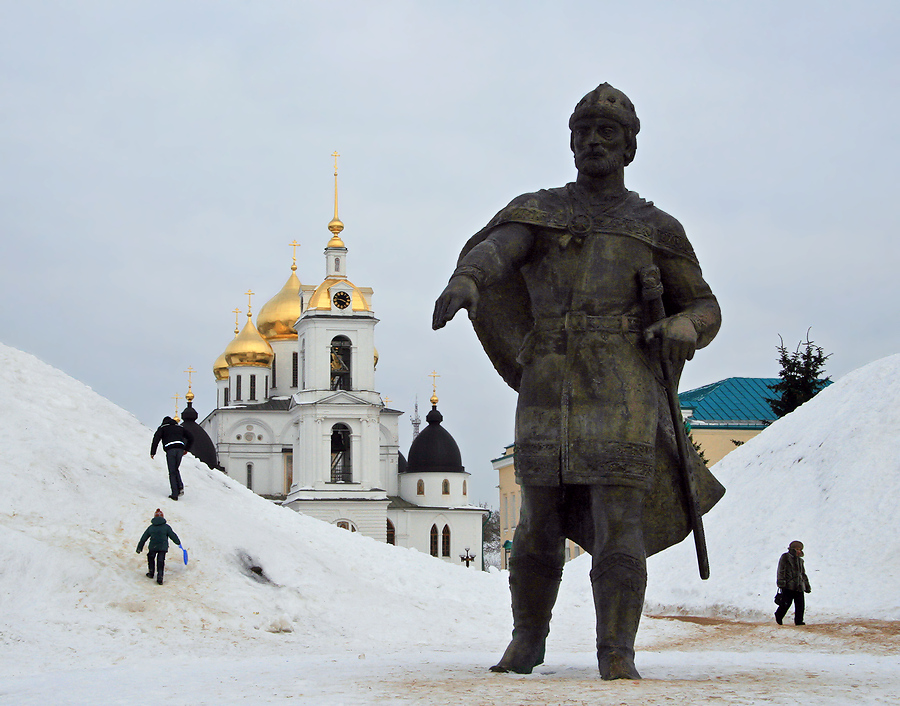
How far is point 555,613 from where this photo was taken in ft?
51.7

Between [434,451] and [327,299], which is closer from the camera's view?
[327,299]

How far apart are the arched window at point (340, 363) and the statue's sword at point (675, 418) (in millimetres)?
53562

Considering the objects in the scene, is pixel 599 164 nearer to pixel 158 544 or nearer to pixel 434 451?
pixel 158 544

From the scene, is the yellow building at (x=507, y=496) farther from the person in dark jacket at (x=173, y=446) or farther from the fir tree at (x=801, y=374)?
the person in dark jacket at (x=173, y=446)

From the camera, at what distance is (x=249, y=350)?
66.1 m

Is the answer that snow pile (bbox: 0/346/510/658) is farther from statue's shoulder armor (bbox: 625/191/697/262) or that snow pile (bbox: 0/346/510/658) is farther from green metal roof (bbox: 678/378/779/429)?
green metal roof (bbox: 678/378/779/429)

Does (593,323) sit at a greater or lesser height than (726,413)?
lesser

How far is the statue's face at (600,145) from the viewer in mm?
6324

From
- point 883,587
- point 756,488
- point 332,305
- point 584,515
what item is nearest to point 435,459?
point 332,305

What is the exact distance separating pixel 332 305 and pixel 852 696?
5553cm

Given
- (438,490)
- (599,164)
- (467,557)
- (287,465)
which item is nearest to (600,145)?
(599,164)

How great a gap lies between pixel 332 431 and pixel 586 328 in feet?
175

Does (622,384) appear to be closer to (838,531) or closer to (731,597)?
(731,597)

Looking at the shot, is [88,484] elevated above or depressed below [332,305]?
below
